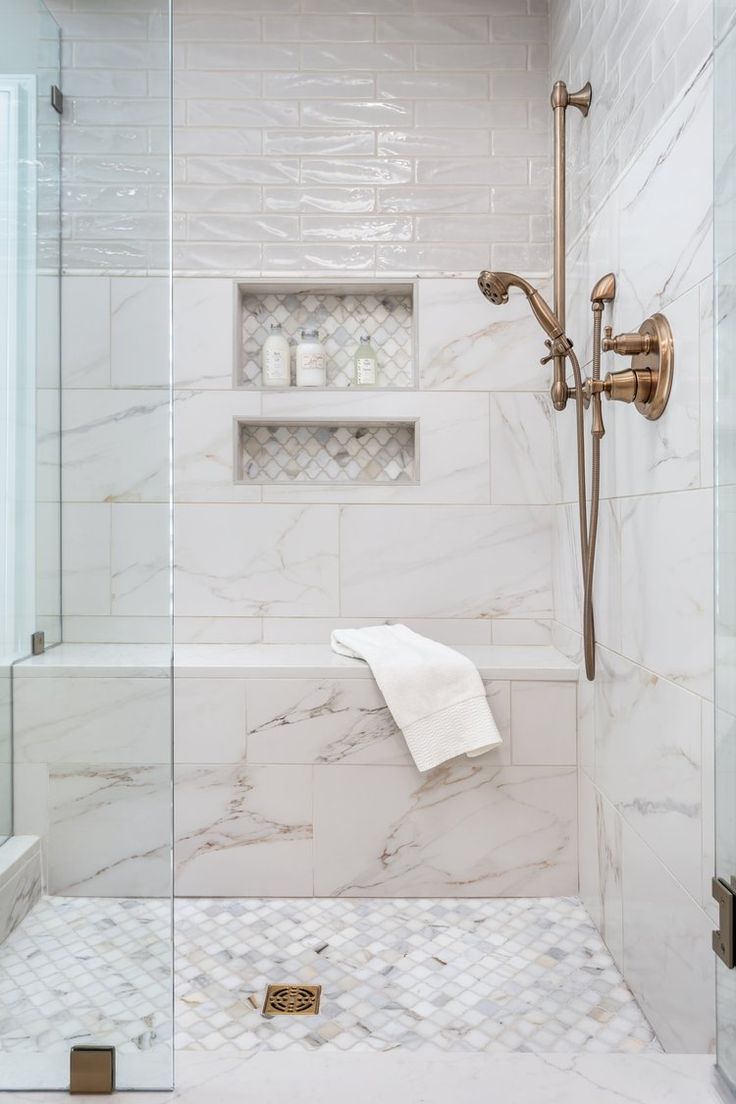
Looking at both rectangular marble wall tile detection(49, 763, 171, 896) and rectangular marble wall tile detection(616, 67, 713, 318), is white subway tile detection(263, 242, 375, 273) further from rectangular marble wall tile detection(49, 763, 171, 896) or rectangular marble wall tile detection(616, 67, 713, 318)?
rectangular marble wall tile detection(49, 763, 171, 896)

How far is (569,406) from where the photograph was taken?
7.56 ft

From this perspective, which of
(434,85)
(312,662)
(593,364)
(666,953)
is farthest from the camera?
(434,85)

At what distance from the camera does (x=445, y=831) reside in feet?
6.88

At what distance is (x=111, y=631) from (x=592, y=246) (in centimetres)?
163

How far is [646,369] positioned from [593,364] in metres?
0.21

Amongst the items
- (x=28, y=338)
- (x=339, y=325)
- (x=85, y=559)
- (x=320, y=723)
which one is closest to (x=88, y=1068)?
(x=85, y=559)

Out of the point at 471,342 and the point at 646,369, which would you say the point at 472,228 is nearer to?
the point at 471,342

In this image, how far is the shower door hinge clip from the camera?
34.7 inches

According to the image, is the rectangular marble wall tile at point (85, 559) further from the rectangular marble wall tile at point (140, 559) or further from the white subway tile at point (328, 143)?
the white subway tile at point (328, 143)

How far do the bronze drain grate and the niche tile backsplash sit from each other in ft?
5.57

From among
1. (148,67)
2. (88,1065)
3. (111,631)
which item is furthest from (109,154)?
(88,1065)

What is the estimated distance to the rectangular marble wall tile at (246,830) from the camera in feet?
6.89

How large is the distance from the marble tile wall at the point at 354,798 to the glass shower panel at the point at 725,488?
3.81 ft

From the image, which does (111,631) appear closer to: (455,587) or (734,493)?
(734,493)
